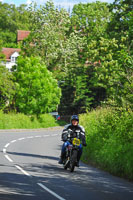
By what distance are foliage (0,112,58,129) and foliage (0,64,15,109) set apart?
2630 mm

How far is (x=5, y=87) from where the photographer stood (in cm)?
4606

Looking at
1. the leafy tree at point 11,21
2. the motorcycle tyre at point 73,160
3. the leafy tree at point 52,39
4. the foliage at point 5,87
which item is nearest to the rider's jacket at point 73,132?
the motorcycle tyre at point 73,160

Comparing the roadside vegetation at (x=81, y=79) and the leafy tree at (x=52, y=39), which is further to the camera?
the leafy tree at (x=52, y=39)

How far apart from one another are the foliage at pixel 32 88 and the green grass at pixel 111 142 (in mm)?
26512

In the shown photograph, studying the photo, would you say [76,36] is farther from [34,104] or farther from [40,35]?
[34,104]

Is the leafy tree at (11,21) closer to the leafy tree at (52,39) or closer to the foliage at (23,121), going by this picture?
the leafy tree at (52,39)

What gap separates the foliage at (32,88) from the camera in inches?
1811

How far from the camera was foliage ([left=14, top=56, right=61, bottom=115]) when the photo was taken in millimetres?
46000

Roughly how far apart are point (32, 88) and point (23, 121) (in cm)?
411

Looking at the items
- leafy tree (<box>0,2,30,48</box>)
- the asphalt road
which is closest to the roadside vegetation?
the asphalt road

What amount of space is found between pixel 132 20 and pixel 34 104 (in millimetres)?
31867

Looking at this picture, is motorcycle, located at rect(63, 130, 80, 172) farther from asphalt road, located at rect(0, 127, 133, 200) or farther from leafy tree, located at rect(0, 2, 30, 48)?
leafy tree, located at rect(0, 2, 30, 48)

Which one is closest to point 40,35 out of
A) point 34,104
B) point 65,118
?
point 65,118

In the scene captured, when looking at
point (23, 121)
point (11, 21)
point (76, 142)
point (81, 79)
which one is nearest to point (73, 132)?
point (76, 142)
